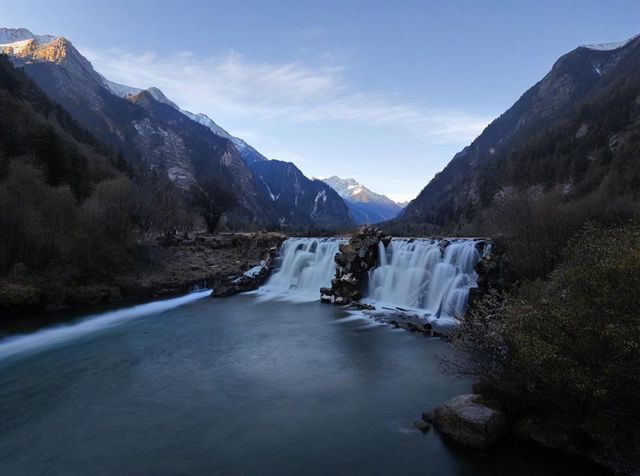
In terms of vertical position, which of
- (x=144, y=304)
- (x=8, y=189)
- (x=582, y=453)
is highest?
(x=8, y=189)

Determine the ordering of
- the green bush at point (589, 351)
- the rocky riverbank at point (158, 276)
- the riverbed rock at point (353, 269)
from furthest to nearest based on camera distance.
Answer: the riverbed rock at point (353, 269)
the rocky riverbank at point (158, 276)
the green bush at point (589, 351)

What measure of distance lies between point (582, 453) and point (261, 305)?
29428mm

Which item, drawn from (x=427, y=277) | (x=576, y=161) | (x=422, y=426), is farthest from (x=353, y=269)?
(x=576, y=161)

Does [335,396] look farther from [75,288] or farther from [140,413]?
[75,288]

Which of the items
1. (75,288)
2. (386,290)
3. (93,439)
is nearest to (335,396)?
(93,439)

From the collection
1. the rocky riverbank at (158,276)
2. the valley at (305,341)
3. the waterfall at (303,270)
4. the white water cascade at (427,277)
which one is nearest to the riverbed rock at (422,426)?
the valley at (305,341)

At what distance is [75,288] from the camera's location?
36.9 m

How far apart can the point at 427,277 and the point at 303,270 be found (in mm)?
16851

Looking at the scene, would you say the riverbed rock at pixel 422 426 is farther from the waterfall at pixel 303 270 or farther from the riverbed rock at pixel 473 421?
the waterfall at pixel 303 270

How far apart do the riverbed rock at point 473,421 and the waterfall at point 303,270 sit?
27.9 m

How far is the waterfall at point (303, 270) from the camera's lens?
43.9 metres

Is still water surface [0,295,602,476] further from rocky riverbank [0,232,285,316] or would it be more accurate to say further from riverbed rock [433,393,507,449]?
rocky riverbank [0,232,285,316]

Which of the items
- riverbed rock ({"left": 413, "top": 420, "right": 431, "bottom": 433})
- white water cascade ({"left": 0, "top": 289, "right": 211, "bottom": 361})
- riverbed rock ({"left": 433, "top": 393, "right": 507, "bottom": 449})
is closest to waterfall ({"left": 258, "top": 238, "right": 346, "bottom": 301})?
white water cascade ({"left": 0, "top": 289, "right": 211, "bottom": 361})

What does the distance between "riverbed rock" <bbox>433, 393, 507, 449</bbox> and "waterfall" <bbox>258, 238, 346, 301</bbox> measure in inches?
1098
